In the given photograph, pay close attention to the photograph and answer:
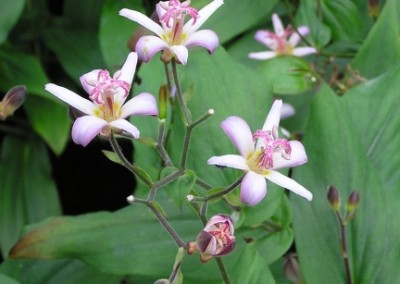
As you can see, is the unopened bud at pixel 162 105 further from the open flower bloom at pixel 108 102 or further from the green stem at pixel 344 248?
the green stem at pixel 344 248

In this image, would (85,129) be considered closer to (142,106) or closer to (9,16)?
(142,106)

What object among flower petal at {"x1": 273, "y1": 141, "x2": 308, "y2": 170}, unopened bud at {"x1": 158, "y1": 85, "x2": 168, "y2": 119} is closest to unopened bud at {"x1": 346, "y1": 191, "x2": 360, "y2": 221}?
flower petal at {"x1": 273, "y1": 141, "x2": 308, "y2": 170}

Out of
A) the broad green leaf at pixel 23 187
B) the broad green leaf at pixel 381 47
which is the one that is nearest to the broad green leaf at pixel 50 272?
the broad green leaf at pixel 23 187

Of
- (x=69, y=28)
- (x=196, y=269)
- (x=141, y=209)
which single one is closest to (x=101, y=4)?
(x=69, y=28)

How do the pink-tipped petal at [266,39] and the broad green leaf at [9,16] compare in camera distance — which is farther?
the broad green leaf at [9,16]

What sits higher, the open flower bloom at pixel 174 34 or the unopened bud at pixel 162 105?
the open flower bloom at pixel 174 34

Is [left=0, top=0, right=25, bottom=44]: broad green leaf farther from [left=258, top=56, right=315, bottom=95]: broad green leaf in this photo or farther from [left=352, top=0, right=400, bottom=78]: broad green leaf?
[left=352, top=0, right=400, bottom=78]: broad green leaf
